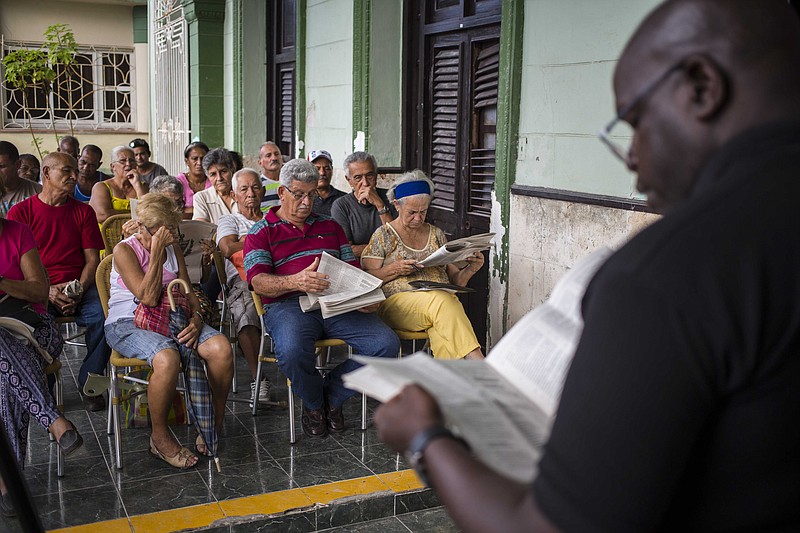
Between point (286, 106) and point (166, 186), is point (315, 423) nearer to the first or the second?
point (166, 186)

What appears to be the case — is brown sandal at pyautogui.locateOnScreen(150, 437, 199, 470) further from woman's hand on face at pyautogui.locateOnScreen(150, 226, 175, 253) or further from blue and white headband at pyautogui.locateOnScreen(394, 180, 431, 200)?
blue and white headband at pyautogui.locateOnScreen(394, 180, 431, 200)

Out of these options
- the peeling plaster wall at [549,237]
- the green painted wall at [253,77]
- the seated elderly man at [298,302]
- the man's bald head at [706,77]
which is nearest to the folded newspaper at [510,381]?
the man's bald head at [706,77]

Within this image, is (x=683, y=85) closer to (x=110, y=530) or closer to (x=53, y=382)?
(x=110, y=530)

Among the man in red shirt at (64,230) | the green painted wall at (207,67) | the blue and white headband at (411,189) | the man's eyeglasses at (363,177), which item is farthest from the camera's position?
the green painted wall at (207,67)

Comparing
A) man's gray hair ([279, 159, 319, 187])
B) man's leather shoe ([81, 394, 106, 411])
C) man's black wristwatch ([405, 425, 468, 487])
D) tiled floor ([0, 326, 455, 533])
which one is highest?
man's gray hair ([279, 159, 319, 187])

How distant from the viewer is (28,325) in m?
3.79

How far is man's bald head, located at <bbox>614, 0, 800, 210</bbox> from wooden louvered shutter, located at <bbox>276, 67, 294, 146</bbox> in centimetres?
862

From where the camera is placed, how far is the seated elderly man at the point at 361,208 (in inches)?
216

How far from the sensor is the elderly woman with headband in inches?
173

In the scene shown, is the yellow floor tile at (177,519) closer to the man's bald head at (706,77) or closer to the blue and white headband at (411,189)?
the blue and white headband at (411,189)

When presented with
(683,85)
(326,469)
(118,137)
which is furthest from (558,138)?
(118,137)

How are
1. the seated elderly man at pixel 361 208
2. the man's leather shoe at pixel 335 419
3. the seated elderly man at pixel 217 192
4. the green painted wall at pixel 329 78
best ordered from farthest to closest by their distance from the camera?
the green painted wall at pixel 329 78 < the seated elderly man at pixel 217 192 < the seated elderly man at pixel 361 208 < the man's leather shoe at pixel 335 419

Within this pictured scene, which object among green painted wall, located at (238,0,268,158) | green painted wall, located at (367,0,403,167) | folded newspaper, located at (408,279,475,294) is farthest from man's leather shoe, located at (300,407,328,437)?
green painted wall, located at (238,0,268,158)

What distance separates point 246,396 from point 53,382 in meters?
1.26
